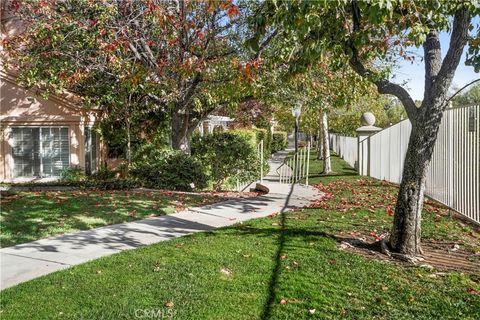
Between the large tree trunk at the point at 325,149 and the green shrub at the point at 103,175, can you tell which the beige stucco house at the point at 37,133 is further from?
the large tree trunk at the point at 325,149

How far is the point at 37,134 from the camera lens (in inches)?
649

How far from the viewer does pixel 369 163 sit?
56.9 feet

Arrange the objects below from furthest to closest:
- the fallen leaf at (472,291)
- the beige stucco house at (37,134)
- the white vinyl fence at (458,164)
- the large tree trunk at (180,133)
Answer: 1. the beige stucco house at (37,134)
2. the large tree trunk at (180,133)
3. the white vinyl fence at (458,164)
4. the fallen leaf at (472,291)

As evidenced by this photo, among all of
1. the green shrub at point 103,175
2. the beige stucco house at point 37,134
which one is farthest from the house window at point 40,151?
the green shrub at point 103,175

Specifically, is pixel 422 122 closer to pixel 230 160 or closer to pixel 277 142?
pixel 230 160

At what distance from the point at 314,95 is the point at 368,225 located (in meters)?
6.98

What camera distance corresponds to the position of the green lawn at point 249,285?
393cm

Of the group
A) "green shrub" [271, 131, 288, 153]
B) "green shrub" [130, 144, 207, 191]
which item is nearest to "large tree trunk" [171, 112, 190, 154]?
"green shrub" [130, 144, 207, 191]

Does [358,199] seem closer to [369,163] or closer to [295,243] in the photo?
[295,243]

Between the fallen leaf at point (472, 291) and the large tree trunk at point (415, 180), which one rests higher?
the large tree trunk at point (415, 180)

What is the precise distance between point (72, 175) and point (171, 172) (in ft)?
15.5

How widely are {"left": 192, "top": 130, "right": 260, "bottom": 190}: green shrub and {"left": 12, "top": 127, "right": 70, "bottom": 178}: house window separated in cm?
562

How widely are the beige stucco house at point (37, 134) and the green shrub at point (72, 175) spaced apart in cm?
31

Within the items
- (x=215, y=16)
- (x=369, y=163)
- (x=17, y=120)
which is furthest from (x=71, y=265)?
(x=369, y=163)
